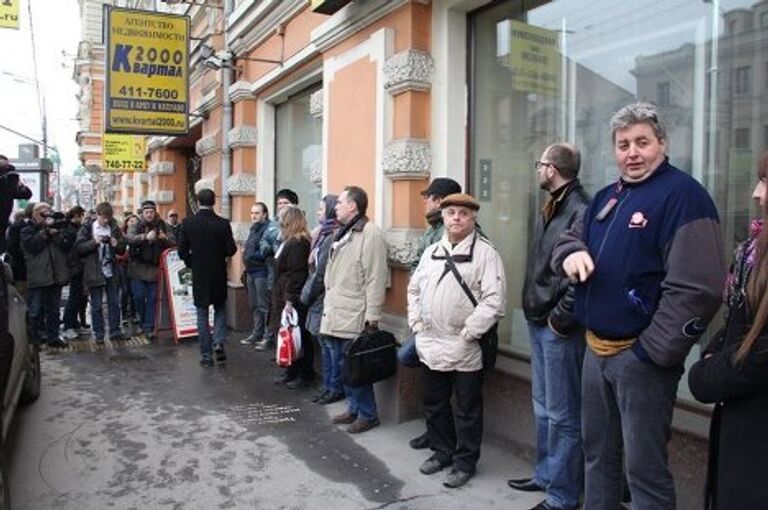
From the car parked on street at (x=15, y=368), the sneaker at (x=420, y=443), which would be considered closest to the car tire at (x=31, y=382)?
the car parked on street at (x=15, y=368)

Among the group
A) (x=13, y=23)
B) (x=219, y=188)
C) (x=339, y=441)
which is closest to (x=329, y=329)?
(x=339, y=441)

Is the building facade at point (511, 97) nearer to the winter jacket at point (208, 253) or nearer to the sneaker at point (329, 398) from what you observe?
the sneaker at point (329, 398)

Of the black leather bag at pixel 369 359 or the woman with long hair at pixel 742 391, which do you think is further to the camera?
the black leather bag at pixel 369 359

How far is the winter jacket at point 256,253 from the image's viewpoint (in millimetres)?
8070

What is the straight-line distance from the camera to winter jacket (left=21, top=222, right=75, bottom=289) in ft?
26.3

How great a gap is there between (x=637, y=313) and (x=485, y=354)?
1.66 meters

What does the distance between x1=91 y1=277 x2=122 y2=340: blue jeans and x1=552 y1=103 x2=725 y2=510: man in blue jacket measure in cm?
739

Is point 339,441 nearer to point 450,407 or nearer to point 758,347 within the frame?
point 450,407

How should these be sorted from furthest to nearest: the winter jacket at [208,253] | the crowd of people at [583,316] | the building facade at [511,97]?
the winter jacket at [208,253] < the building facade at [511,97] < the crowd of people at [583,316]

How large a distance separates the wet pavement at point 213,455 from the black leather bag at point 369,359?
0.50 metres

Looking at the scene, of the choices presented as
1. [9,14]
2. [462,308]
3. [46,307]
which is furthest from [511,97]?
[9,14]

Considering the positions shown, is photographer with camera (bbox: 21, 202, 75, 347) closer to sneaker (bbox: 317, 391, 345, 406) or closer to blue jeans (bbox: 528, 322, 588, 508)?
sneaker (bbox: 317, 391, 345, 406)

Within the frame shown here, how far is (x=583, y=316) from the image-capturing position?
281cm

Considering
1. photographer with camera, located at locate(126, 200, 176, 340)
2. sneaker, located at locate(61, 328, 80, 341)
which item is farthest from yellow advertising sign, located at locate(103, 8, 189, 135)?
sneaker, located at locate(61, 328, 80, 341)
